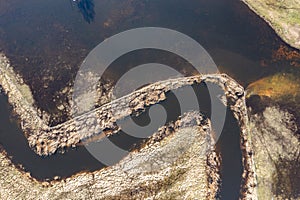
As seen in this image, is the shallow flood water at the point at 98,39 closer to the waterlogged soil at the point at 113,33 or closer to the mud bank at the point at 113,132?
the waterlogged soil at the point at 113,33

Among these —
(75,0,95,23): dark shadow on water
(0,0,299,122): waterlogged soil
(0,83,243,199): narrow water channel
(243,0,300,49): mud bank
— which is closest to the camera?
(0,83,243,199): narrow water channel

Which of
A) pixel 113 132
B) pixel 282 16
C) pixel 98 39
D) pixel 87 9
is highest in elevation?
pixel 282 16

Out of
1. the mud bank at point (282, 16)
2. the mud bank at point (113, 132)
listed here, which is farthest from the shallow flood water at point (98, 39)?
the mud bank at point (113, 132)

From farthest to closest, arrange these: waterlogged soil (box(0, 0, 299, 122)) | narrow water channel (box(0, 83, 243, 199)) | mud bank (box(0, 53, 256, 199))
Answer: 1. waterlogged soil (box(0, 0, 299, 122))
2. narrow water channel (box(0, 83, 243, 199))
3. mud bank (box(0, 53, 256, 199))

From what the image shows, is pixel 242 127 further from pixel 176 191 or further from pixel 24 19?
pixel 24 19

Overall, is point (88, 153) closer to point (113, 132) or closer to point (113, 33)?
point (113, 132)

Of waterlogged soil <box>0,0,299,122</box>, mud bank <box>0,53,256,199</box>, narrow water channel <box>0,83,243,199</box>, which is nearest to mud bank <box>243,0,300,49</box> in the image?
waterlogged soil <box>0,0,299,122</box>

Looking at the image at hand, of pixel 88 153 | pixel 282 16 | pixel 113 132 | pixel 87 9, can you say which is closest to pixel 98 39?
pixel 87 9

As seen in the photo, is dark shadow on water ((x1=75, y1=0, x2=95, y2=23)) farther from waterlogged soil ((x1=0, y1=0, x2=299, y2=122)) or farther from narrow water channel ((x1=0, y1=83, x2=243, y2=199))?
narrow water channel ((x1=0, y1=83, x2=243, y2=199))
